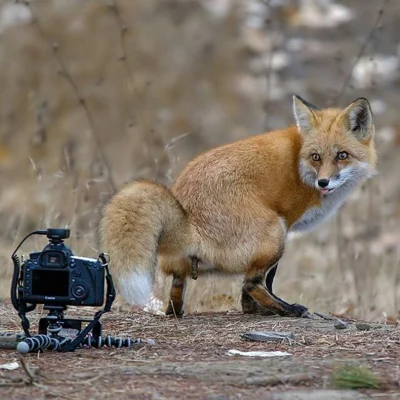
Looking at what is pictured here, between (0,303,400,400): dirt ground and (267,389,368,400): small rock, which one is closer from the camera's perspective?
(267,389,368,400): small rock

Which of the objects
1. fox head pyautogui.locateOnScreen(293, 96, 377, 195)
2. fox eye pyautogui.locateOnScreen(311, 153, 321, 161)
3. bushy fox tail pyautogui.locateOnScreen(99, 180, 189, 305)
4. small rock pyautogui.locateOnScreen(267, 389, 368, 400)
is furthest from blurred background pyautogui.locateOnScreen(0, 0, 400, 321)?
small rock pyautogui.locateOnScreen(267, 389, 368, 400)

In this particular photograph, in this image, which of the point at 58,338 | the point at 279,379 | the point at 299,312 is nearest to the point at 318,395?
the point at 279,379

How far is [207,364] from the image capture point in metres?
4.19

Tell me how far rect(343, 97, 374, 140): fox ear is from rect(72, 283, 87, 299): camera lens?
284 centimetres

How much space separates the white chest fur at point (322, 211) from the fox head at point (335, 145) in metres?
0.06

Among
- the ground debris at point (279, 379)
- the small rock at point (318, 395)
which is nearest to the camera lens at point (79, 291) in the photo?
the ground debris at point (279, 379)

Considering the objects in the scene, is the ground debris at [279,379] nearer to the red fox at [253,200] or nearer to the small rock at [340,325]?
the red fox at [253,200]

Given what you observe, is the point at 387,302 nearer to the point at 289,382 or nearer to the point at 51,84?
the point at 289,382

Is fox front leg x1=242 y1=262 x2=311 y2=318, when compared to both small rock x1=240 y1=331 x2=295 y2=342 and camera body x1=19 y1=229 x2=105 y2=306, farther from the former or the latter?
camera body x1=19 y1=229 x2=105 y2=306

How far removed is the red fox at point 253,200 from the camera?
5676 millimetres

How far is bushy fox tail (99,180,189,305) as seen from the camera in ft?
16.6

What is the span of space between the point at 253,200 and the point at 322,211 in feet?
2.09

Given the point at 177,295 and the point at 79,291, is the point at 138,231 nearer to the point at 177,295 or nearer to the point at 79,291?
the point at 79,291

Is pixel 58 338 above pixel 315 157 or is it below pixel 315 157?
below
